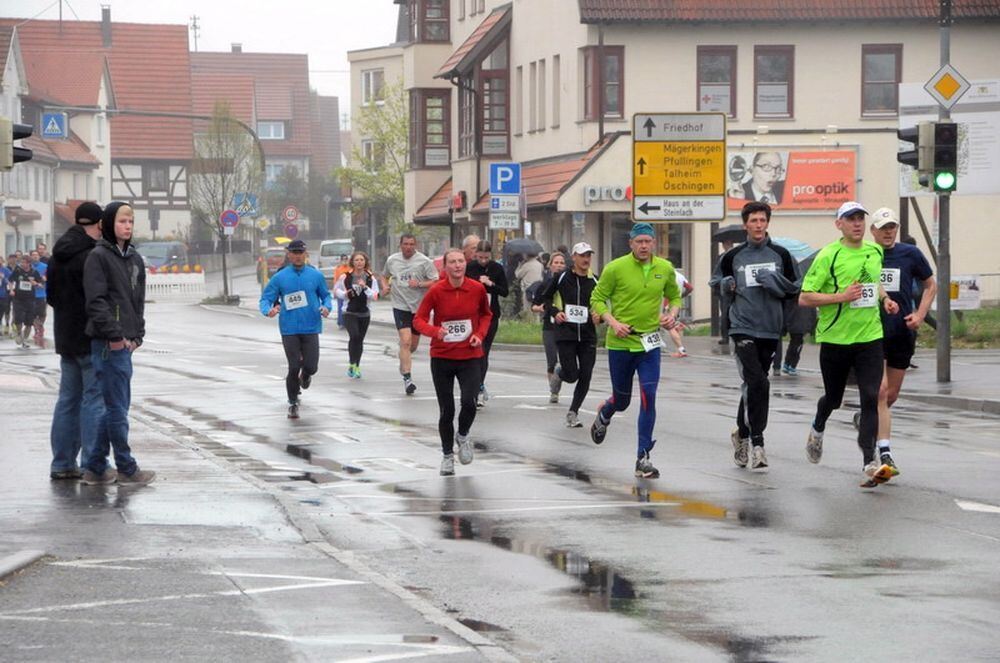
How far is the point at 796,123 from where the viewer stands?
145 feet

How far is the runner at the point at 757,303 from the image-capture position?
557 inches

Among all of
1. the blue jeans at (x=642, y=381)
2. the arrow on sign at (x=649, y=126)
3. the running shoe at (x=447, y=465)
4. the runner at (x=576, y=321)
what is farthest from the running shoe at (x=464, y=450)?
the arrow on sign at (x=649, y=126)

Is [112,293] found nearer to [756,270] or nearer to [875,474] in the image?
[756,270]

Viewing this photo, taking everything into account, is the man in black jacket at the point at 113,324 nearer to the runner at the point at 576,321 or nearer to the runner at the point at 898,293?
the runner at the point at 898,293

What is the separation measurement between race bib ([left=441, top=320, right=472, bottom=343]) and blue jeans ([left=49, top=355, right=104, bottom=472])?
2.71 meters

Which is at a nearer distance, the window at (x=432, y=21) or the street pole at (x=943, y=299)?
the street pole at (x=943, y=299)

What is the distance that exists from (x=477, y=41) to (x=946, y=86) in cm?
2935

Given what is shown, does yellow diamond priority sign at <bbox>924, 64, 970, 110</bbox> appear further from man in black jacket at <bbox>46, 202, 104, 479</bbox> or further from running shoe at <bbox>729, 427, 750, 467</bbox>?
man in black jacket at <bbox>46, 202, 104, 479</bbox>

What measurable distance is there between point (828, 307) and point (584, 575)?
4.52 m

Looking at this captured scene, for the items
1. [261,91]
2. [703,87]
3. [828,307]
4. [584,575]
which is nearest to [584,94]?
[703,87]

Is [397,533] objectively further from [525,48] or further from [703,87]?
[525,48]

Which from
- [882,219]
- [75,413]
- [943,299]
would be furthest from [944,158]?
[75,413]

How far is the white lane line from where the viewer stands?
39.5ft

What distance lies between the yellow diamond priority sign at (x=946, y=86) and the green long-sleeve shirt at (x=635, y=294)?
9.79m
